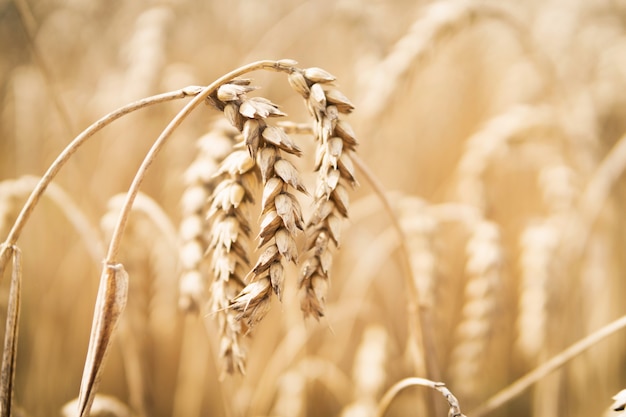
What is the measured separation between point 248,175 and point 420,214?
0.68 metres

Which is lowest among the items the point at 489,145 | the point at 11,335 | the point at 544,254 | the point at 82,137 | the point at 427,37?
the point at 11,335

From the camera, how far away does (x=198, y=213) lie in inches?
32.8

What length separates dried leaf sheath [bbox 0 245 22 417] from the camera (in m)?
0.59

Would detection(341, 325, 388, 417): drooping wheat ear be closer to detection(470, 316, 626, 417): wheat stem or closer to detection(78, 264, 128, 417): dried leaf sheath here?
detection(470, 316, 626, 417): wheat stem

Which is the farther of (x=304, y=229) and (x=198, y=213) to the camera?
(x=198, y=213)

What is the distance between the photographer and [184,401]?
4.77ft

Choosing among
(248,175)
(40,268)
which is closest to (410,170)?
(40,268)

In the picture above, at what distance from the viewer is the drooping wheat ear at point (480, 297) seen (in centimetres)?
110

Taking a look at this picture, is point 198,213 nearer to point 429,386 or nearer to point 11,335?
point 11,335

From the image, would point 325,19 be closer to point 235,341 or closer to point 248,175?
point 248,175

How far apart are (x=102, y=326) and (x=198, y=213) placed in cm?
31

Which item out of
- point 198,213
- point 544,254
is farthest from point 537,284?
point 198,213

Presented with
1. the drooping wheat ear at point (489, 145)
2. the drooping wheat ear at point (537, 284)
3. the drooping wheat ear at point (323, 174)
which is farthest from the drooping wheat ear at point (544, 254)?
the drooping wheat ear at point (323, 174)

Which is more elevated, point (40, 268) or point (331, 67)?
point (331, 67)
